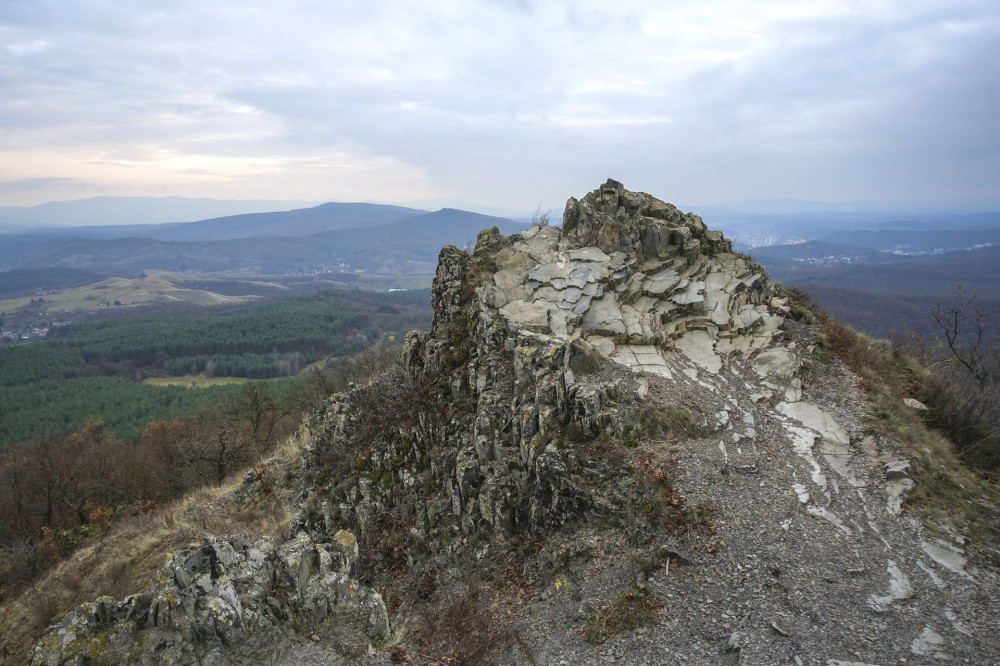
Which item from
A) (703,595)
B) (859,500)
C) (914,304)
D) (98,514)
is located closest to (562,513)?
(703,595)

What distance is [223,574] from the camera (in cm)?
944

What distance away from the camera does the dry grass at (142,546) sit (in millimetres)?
16594

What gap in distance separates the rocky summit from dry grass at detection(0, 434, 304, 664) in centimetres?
302

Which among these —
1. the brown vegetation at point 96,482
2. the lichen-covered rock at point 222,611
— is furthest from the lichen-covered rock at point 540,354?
the brown vegetation at point 96,482

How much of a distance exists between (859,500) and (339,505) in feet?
47.5

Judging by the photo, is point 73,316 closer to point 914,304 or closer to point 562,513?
point 562,513

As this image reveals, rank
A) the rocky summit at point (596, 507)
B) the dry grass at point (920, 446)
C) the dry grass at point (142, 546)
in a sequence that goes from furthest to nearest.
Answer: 1. the dry grass at point (142, 546)
2. the dry grass at point (920, 446)
3. the rocky summit at point (596, 507)

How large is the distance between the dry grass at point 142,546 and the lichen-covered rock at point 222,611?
276 inches

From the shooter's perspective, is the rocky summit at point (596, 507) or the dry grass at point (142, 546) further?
the dry grass at point (142, 546)

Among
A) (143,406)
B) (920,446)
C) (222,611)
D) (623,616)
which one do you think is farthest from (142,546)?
(143,406)

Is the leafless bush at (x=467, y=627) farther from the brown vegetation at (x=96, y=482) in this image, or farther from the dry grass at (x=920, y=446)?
the brown vegetation at (x=96, y=482)

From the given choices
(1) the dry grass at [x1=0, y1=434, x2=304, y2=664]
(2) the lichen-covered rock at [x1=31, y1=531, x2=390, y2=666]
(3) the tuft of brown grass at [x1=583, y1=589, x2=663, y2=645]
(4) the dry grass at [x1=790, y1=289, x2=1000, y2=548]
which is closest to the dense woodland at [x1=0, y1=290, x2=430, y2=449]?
(1) the dry grass at [x1=0, y1=434, x2=304, y2=664]

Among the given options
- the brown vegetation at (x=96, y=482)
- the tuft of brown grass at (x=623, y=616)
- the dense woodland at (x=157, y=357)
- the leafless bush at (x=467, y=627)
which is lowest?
the dense woodland at (x=157, y=357)

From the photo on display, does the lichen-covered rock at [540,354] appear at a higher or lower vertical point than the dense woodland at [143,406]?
higher
